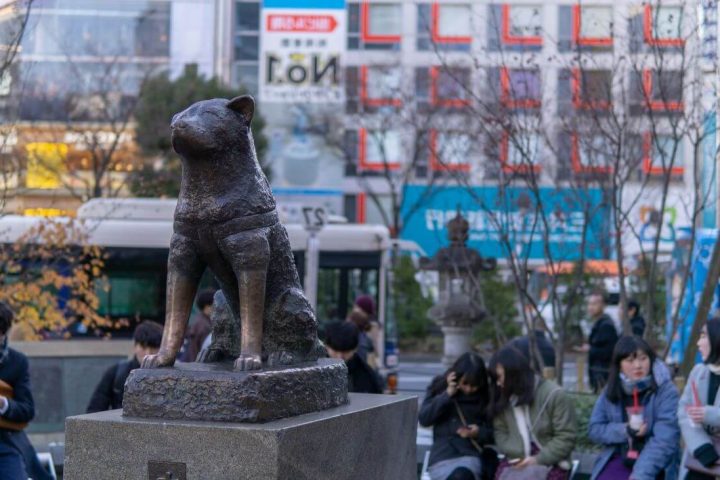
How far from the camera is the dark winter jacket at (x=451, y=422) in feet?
23.6

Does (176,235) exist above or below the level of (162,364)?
above

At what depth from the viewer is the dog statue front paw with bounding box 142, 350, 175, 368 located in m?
4.33

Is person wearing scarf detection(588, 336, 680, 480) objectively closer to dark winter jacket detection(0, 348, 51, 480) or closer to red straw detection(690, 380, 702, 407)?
red straw detection(690, 380, 702, 407)

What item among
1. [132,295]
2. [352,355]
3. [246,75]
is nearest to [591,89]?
[352,355]

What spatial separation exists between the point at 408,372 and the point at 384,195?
1477cm

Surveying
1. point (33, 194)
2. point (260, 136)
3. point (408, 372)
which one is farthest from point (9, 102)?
point (260, 136)

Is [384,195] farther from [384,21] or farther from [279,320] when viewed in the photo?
[279,320]

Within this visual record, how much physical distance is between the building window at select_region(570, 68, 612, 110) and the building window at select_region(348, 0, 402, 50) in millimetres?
26068

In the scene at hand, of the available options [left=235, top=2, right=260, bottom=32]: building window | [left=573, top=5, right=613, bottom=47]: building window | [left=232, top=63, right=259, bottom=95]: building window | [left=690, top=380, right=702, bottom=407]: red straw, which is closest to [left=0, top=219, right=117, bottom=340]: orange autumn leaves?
[left=573, top=5, right=613, bottom=47]: building window

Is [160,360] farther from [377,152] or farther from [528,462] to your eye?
[377,152]

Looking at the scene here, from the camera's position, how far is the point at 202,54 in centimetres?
3481

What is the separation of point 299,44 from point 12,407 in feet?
75.7

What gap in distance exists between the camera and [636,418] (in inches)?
275

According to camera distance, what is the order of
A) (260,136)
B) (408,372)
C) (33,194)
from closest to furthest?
(33,194) < (408,372) < (260,136)
